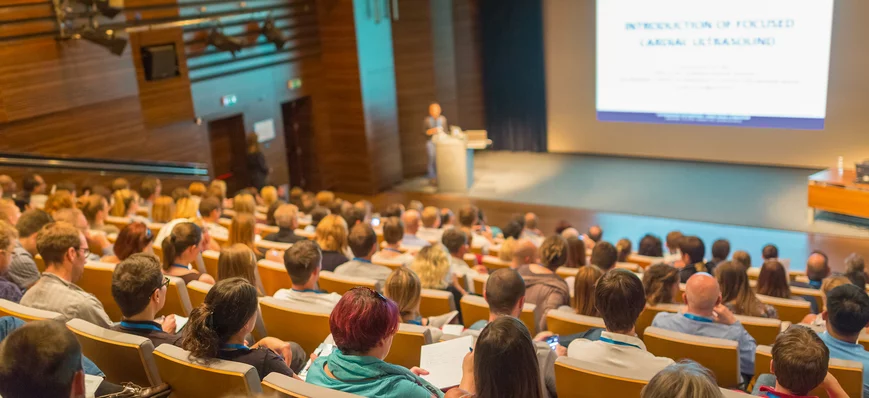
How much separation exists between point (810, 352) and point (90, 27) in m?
7.86

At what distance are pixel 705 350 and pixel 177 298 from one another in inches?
103


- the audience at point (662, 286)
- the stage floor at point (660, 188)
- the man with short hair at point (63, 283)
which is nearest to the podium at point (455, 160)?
the stage floor at point (660, 188)

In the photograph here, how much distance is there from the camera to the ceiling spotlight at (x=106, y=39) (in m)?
8.25

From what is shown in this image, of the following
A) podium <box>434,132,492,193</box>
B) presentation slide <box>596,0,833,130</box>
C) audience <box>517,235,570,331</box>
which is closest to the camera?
audience <box>517,235,570,331</box>

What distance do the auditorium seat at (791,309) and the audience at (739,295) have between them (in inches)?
5.2

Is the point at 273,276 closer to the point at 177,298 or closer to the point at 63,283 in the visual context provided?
the point at 177,298

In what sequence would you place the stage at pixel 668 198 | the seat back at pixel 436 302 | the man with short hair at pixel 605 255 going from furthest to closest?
the stage at pixel 668 198, the man with short hair at pixel 605 255, the seat back at pixel 436 302

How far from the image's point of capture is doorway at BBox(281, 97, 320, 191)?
39.5ft

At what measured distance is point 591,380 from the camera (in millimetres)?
2820

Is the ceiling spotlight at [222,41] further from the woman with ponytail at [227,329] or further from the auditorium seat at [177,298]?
the woman with ponytail at [227,329]

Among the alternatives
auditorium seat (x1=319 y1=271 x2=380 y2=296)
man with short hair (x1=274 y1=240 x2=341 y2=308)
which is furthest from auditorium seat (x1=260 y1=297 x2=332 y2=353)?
auditorium seat (x1=319 y1=271 x2=380 y2=296)

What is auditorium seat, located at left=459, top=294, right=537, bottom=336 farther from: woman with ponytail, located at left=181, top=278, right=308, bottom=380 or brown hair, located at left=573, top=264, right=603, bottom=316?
woman with ponytail, located at left=181, top=278, right=308, bottom=380

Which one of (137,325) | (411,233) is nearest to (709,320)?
(137,325)

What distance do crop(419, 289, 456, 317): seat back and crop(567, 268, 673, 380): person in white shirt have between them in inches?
47.9
